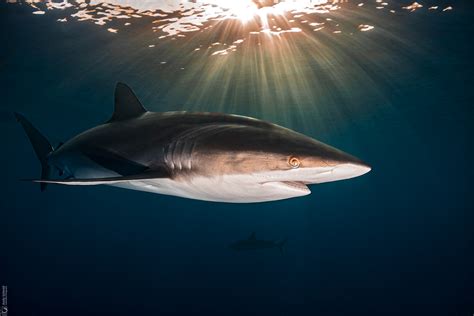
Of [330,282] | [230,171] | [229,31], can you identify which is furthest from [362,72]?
[330,282]

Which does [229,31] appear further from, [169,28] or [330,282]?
[330,282]

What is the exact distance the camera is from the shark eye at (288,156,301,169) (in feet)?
6.38

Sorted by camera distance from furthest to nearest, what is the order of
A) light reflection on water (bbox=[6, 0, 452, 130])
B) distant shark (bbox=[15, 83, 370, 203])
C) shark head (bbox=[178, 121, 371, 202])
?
light reflection on water (bbox=[6, 0, 452, 130]) < distant shark (bbox=[15, 83, 370, 203]) < shark head (bbox=[178, 121, 371, 202])

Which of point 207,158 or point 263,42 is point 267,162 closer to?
point 207,158

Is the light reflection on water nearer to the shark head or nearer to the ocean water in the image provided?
the ocean water

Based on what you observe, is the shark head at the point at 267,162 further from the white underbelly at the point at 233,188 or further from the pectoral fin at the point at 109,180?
the pectoral fin at the point at 109,180

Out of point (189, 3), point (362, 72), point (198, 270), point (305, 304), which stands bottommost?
point (198, 270)

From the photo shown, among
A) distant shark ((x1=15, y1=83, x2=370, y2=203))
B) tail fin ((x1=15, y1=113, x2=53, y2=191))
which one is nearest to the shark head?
distant shark ((x1=15, y1=83, x2=370, y2=203))

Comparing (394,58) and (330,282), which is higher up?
(394,58)

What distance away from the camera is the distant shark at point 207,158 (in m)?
2.00

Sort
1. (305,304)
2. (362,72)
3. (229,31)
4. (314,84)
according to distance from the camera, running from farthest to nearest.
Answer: (305,304), (314,84), (362,72), (229,31)

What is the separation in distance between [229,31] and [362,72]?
8.43m

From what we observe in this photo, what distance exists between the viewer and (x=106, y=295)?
22.7 m

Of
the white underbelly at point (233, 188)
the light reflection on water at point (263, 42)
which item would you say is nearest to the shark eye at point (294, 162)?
the white underbelly at point (233, 188)
